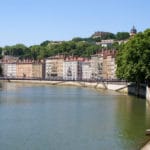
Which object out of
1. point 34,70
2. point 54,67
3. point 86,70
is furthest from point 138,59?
point 34,70

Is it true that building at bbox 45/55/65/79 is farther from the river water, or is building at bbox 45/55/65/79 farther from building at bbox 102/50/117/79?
the river water

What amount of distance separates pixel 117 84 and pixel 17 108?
148ft

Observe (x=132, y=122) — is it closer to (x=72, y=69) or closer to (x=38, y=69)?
(x=72, y=69)

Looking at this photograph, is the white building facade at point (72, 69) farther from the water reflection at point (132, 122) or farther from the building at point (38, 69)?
the water reflection at point (132, 122)

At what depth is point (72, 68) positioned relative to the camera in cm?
17675

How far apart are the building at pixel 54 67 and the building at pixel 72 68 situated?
10.0 ft

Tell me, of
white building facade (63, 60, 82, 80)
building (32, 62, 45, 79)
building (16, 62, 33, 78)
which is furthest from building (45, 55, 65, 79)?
building (16, 62, 33, 78)

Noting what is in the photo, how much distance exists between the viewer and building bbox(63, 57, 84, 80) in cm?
17400

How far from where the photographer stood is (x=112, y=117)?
44.6m

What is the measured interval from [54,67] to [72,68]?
10986 millimetres

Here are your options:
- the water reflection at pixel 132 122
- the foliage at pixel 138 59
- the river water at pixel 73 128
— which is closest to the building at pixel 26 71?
the foliage at pixel 138 59

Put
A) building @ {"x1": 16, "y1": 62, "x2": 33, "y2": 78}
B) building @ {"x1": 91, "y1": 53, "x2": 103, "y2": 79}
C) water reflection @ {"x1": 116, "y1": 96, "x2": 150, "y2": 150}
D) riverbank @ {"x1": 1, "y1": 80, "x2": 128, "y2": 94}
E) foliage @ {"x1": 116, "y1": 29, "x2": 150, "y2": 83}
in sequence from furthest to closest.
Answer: building @ {"x1": 16, "y1": 62, "x2": 33, "y2": 78}
building @ {"x1": 91, "y1": 53, "x2": 103, "y2": 79}
riverbank @ {"x1": 1, "y1": 80, "x2": 128, "y2": 94}
foliage @ {"x1": 116, "y1": 29, "x2": 150, "y2": 83}
water reflection @ {"x1": 116, "y1": 96, "x2": 150, "y2": 150}

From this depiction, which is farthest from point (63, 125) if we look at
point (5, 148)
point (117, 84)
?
point (117, 84)

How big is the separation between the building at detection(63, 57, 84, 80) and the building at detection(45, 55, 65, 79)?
10.0ft
